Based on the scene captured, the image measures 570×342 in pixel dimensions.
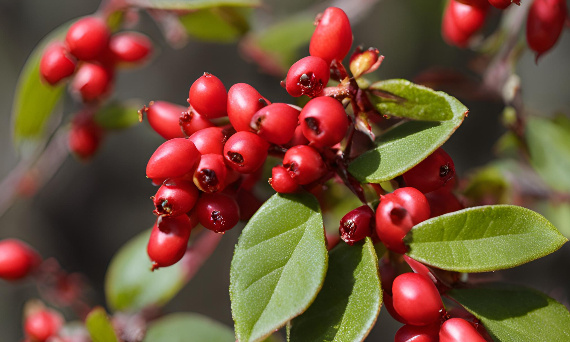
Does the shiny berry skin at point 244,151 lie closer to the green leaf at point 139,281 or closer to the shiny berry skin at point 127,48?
the shiny berry skin at point 127,48

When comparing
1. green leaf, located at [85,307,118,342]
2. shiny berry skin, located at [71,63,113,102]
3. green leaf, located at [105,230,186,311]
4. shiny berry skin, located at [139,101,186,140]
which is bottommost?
green leaf, located at [105,230,186,311]

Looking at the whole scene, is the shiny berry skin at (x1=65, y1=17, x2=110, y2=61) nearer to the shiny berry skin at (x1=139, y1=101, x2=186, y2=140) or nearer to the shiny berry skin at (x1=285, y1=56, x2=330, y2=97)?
the shiny berry skin at (x1=139, y1=101, x2=186, y2=140)

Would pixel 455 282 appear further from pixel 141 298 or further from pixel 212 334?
pixel 141 298

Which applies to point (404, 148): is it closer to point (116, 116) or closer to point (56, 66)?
point (56, 66)

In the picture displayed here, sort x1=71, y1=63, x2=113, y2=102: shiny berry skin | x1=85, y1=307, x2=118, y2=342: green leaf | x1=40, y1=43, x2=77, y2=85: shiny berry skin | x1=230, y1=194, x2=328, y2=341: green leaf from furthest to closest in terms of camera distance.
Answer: x1=71, y1=63, x2=113, y2=102: shiny berry skin, x1=40, y1=43, x2=77, y2=85: shiny berry skin, x1=85, y1=307, x2=118, y2=342: green leaf, x1=230, y1=194, x2=328, y2=341: green leaf

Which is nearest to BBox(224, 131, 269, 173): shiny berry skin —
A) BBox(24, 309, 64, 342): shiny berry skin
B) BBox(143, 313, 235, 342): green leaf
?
BBox(143, 313, 235, 342): green leaf

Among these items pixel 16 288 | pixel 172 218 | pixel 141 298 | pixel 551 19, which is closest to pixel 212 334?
pixel 141 298

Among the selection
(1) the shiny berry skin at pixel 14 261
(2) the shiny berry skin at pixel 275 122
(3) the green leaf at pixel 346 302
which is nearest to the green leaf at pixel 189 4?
(2) the shiny berry skin at pixel 275 122
